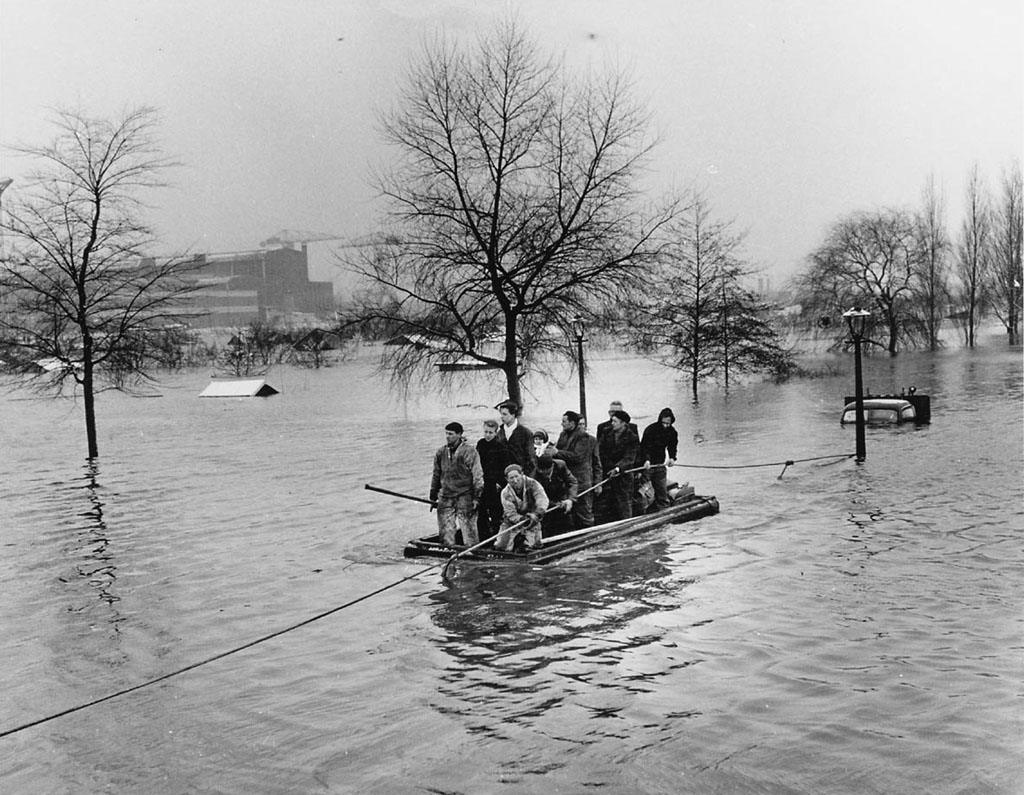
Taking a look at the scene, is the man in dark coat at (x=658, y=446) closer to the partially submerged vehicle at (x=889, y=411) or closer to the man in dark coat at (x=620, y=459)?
the man in dark coat at (x=620, y=459)

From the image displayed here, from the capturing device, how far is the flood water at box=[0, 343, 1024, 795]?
305 inches

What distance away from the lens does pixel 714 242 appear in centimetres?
5388

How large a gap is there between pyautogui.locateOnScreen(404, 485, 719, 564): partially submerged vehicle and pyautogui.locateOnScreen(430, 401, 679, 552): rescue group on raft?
17cm

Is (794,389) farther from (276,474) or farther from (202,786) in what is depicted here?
(202,786)

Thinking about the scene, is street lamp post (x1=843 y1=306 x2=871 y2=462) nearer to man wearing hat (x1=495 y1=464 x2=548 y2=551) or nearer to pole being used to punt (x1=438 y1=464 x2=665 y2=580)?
pole being used to punt (x1=438 y1=464 x2=665 y2=580)

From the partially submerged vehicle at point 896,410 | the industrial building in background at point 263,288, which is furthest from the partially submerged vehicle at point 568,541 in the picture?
the industrial building in background at point 263,288

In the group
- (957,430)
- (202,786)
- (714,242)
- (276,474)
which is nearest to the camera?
(202,786)

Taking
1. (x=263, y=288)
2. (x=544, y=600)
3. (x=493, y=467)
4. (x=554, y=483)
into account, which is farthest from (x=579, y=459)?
(x=263, y=288)

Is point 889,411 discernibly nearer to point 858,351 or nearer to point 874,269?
point 858,351

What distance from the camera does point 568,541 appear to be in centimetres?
1402

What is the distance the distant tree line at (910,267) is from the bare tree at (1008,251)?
0.07 m

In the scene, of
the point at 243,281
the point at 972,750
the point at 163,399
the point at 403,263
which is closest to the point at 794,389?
the point at 403,263

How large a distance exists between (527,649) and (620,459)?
20.1 ft

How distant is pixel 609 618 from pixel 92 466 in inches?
932
